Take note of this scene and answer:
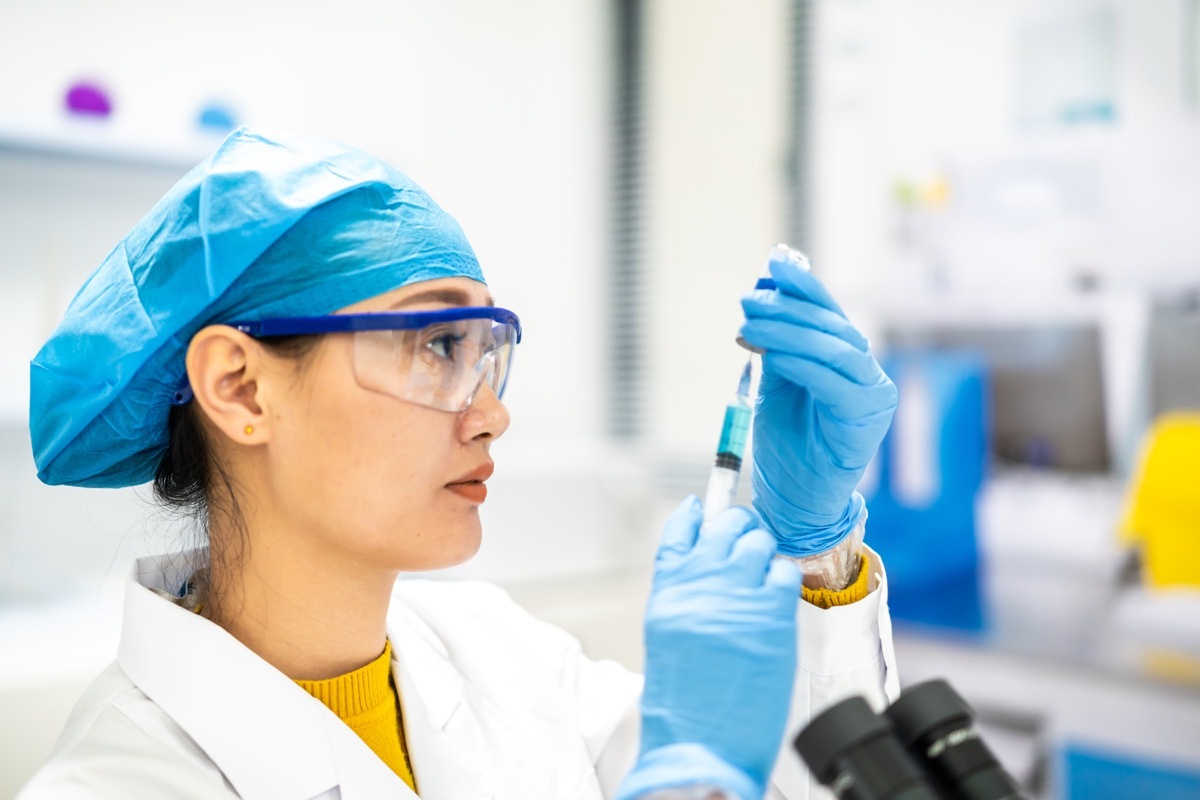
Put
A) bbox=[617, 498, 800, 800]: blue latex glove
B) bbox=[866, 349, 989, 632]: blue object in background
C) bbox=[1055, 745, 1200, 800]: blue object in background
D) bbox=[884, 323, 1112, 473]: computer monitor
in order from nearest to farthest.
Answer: bbox=[617, 498, 800, 800]: blue latex glove < bbox=[1055, 745, 1200, 800]: blue object in background < bbox=[884, 323, 1112, 473]: computer monitor < bbox=[866, 349, 989, 632]: blue object in background

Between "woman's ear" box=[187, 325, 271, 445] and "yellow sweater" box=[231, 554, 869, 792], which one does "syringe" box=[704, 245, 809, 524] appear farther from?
"woman's ear" box=[187, 325, 271, 445]

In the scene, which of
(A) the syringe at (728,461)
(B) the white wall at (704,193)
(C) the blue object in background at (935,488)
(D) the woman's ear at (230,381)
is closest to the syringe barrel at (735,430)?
(A) the syringe at (728,461)

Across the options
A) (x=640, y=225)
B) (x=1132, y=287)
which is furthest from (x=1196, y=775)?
(x=640, y=225)

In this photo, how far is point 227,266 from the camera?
3.12 ft

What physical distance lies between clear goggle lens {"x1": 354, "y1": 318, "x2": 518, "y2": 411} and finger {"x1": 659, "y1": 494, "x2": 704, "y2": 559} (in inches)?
10.9

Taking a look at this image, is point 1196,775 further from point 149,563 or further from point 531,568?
point 149,563

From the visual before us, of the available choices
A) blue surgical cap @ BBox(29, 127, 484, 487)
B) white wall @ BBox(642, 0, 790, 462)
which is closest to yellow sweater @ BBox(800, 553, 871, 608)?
blue surgical cap @ BBox(29, 127, 484, 487)

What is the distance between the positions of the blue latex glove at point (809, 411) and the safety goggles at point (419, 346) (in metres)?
0.29

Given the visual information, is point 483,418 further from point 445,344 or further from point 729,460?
point 729,460

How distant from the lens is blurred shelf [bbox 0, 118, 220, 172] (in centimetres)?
221

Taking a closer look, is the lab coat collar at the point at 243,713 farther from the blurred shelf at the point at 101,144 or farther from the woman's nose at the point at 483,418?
the blurred shelf at the point at 101,144

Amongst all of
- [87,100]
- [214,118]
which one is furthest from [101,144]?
[214,118]

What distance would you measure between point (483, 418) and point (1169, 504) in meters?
1.95

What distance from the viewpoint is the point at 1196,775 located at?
203 centimetres
